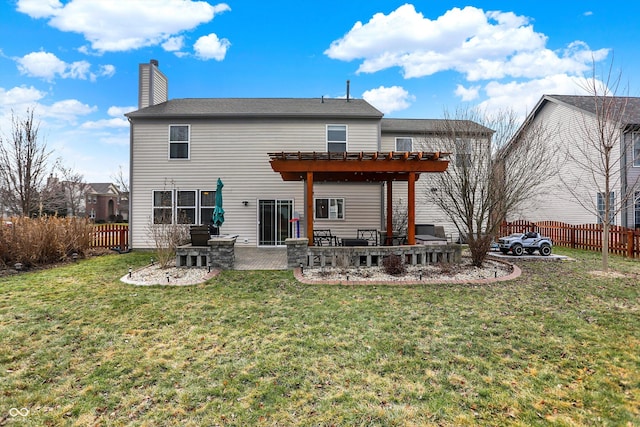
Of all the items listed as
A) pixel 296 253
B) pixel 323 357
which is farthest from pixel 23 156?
pixel 323 357

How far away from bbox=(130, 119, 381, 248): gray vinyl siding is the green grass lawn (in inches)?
273

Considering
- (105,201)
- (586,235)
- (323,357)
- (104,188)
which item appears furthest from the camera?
(104,188)

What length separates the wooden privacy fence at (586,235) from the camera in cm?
1062

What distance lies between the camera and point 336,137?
524 inches

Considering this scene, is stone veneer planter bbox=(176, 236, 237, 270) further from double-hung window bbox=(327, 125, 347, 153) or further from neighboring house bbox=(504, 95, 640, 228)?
neighboring house bbox=(504, 95, 640, 228)

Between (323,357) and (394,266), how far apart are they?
470 cm

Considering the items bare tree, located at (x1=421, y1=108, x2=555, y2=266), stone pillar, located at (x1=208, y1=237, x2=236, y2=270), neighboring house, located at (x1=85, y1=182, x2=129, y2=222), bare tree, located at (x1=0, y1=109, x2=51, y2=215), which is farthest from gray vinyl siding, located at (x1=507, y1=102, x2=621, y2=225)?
neighboring house, located at (x1=85, y1=182, x2=129, y2=222)

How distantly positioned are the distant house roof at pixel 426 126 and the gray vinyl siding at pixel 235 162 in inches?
86.5

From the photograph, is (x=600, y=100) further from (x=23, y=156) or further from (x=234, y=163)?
(x=23, y=156)

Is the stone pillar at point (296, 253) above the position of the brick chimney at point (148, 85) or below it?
below

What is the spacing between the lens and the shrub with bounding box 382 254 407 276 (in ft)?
25.9

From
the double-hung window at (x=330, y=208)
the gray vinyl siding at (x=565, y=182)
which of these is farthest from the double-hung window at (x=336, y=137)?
the gray vinyl siding at (x=565, y=182)

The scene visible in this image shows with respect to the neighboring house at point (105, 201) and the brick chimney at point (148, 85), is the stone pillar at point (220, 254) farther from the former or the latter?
the neighboring house at point (105, 201)

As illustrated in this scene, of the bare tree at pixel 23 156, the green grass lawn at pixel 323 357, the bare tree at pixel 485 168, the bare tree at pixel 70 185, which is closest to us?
the green grass lawn at pixel 323 357
